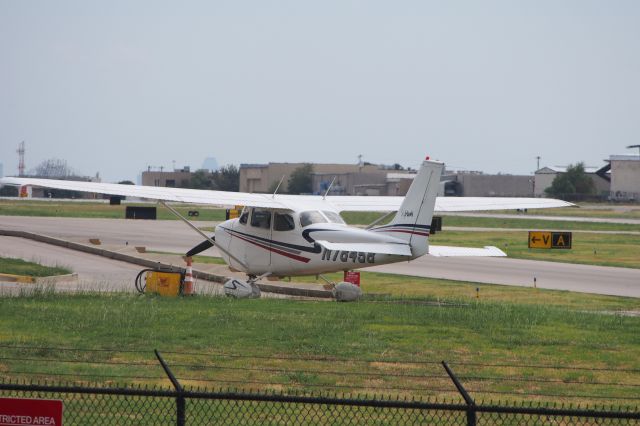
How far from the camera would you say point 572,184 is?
453ft

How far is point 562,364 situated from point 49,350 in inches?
281

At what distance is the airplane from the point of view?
74.7 ft

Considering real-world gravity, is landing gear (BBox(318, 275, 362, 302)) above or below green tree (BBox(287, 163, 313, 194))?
below

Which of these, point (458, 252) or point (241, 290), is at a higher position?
point (458, 252)

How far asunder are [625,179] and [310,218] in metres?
113

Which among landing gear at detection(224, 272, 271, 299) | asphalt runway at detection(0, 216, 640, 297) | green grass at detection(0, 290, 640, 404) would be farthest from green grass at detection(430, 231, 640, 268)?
green grass at detection(0, 290, 640, 404)

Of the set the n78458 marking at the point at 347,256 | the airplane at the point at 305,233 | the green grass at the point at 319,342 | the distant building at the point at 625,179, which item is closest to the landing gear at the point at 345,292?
the airplane at the point at 305,233

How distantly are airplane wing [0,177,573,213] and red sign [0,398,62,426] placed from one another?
50.5ft

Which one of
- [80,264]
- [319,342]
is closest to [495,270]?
[80,264]

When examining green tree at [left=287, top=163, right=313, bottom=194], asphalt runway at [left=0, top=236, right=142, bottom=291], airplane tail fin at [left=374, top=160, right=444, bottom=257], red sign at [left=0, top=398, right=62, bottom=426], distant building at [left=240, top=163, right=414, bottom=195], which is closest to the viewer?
red sign at [left=0, top=398, right=62, bottom=426]

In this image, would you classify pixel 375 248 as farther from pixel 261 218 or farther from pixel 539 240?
pixel 539 240

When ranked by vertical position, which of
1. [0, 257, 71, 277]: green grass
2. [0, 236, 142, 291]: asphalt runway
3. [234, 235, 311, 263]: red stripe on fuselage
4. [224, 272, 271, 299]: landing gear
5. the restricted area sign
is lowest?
[0, 236, 142, 291]: asphalt runway

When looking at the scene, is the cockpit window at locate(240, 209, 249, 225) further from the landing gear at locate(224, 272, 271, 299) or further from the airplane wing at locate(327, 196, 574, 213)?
the airplane wing at locate(327, 196, 574, 213)

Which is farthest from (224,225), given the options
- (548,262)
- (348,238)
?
(548,262)
